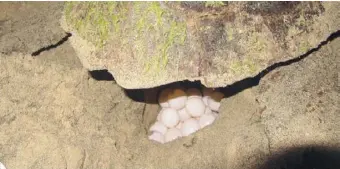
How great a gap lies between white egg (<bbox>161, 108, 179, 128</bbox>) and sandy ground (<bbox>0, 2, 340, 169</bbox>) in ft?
0.69

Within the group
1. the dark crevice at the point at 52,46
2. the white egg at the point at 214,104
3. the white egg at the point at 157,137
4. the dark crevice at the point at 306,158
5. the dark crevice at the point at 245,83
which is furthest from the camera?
the white egg at the point at 214,104

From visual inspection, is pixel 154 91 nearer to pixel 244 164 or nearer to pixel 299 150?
pixel 244 164

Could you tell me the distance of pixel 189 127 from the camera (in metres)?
2.30

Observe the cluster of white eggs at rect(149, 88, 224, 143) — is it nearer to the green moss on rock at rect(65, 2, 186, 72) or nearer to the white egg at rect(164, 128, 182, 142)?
the white egg at rect(164, 128, 182, 142)

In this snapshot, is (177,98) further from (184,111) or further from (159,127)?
(159,127)

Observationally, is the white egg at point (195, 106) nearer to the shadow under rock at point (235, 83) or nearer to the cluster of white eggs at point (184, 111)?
the cluster of white eggs at point (184, 111)

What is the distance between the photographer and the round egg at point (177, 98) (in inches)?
91.8

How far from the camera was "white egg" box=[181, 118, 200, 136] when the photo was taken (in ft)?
7.48

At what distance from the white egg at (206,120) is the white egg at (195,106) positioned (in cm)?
3

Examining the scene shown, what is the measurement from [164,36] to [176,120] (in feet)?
3.07

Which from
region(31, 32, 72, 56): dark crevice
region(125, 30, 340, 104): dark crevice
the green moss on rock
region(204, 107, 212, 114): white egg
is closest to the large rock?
the green moss on rock

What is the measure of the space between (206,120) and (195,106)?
A: 0.12 meters

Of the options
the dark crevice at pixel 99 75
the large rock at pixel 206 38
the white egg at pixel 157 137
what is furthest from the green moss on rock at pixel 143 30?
the white egg at pixel 157 137

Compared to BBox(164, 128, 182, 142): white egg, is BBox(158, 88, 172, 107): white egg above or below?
above
